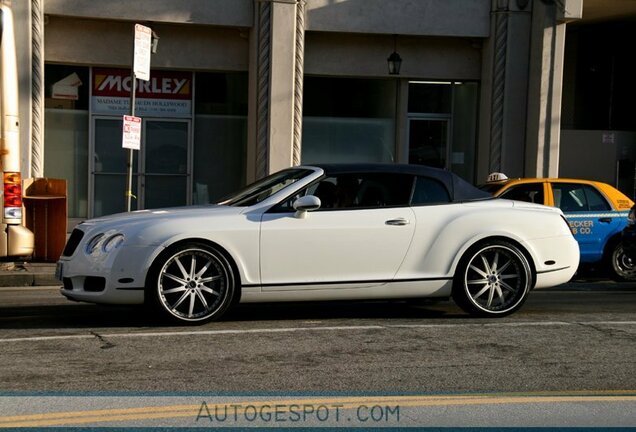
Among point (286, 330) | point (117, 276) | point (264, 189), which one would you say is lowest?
point (286, 330)

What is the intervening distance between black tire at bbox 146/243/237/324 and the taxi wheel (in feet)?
26.2

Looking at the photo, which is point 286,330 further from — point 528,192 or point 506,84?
point 506,84

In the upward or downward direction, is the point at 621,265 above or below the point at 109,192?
below

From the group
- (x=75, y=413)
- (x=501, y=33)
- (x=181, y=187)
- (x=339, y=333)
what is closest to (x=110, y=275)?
(x=339, y=333)

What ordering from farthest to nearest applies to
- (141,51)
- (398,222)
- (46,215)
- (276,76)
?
(276,76)
(46,215)
(141,51)
(398,222)

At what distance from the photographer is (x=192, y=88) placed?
2000 cm

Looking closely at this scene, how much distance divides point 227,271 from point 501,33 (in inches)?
510

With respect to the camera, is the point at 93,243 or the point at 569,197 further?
the point at 569,197

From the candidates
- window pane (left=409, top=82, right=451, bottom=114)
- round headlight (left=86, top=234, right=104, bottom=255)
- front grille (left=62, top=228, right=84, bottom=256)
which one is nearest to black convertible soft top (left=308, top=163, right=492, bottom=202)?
round headlight (left=86, top=234, right=104, bottom=255)

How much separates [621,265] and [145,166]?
31.8 ft

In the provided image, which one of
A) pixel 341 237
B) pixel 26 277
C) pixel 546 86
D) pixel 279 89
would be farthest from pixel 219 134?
pixel 341 237

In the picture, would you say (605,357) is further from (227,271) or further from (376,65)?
(376,65)

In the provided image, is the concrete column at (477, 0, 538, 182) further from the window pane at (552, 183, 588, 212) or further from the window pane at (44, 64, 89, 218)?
the window pane at (44, 64, 89, 218)

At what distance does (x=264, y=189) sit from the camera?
9.14 m
